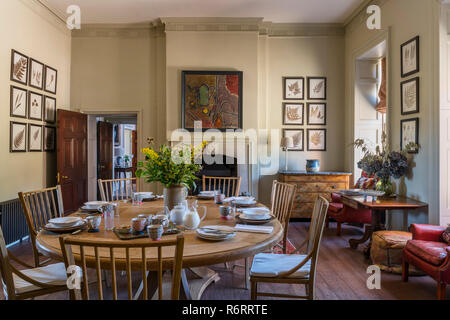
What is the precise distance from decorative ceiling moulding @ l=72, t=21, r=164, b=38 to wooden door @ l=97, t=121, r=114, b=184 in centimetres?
180

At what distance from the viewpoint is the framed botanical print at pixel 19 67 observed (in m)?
3.93

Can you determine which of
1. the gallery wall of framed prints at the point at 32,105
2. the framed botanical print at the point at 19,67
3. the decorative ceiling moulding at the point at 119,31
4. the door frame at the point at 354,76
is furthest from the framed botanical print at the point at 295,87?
the framed botanical print at the point at 19,67

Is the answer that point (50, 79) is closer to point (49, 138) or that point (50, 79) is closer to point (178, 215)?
point (49, 138)

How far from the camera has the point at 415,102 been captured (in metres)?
3.57

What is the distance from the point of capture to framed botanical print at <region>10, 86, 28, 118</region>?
394 cm

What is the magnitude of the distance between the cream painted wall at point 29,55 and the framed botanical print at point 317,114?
4.51 metres

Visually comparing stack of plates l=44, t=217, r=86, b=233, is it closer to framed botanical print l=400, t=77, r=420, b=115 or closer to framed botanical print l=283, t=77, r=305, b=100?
framed botanical print l=400, t=77, r=420, b=115

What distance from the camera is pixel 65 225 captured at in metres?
1.93

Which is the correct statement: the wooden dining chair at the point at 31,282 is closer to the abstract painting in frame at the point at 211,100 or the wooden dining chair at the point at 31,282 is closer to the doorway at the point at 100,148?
the abstract painting in frame at the point at 211,100

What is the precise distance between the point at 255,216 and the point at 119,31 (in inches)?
193

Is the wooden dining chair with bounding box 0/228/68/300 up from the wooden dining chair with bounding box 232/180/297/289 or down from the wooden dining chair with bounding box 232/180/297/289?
down

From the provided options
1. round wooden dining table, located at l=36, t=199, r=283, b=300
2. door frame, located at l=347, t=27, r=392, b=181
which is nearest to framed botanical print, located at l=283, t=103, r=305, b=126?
door frame, located at l=347, t=27, r=392, b=181

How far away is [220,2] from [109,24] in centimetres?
220
